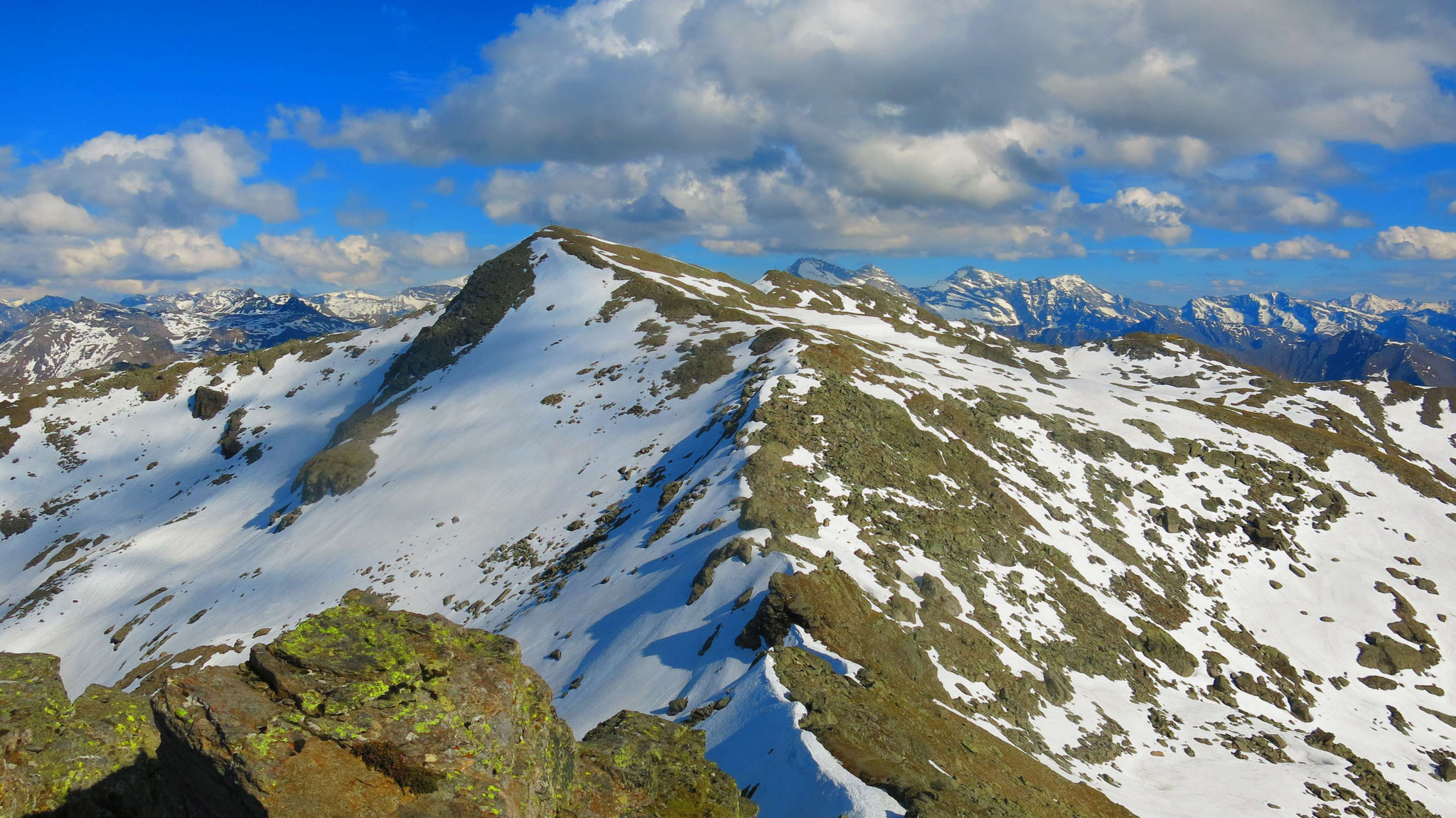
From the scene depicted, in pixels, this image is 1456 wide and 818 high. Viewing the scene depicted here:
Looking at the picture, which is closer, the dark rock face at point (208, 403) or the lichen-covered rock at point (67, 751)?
the lichen-covered rock at point (67, 751)

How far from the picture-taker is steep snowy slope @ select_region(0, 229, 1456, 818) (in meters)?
26.9

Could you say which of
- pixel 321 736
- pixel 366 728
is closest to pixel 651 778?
pixel 366 728

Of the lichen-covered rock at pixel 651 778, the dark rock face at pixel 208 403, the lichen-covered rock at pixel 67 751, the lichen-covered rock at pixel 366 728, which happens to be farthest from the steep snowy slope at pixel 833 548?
the lichen-covered rock at pixel 67 751

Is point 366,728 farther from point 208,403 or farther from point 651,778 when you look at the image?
point 208,403

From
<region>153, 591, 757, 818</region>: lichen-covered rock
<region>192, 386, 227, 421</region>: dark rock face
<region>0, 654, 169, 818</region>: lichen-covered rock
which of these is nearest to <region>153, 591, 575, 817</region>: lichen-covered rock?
<region>153, 591, 757, 818</region>: lichen-covered rock

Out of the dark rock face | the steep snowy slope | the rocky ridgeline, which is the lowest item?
the steep snowy slope

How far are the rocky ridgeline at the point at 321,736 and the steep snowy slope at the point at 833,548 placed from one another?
871 cm

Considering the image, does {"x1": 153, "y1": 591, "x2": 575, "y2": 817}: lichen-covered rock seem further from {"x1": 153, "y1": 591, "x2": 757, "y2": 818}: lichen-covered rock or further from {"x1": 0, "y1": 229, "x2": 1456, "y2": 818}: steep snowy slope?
{"x1": 0, "y1": 229, "x2": 1456, "y2": 818}: steep snowy slope

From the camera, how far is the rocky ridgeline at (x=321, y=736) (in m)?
9.10

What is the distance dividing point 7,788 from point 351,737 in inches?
170

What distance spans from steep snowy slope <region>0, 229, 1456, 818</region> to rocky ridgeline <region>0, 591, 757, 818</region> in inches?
343

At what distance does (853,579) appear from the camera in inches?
1239

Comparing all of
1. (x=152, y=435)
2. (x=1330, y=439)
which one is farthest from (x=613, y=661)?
(x=152, y=435)

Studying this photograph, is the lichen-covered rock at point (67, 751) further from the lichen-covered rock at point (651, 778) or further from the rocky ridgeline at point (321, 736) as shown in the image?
the lichen-covered rock at point (651, 778)
